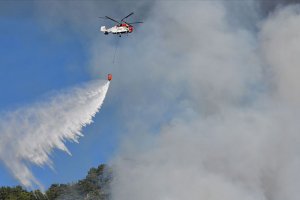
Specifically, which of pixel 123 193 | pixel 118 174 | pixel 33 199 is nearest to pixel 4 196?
pixel 33 199

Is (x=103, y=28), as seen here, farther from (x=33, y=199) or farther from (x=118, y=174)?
(x=33, y=199)

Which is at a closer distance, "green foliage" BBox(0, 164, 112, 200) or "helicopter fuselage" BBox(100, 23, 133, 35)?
"helicopter fuselage" BBox(100, 23, 133, 35)

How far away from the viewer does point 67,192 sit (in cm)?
→ 16938

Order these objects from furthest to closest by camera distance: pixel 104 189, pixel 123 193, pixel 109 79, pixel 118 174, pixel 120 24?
1. pixel 104 189
2. pixel 118 174
3. pixel 123 193
4. pixel 120 24
5. pixel 109 79

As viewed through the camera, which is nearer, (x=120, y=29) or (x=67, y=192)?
(x=120, y=29)

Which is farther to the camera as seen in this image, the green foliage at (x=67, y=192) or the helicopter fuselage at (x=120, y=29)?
the green foliage at (x=67, y=192)

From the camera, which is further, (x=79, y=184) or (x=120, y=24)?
(x=79, y=184)

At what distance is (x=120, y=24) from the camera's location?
10744 cm

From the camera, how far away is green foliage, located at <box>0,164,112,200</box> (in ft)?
504

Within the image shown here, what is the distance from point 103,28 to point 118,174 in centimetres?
5295

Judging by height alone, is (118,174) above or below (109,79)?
above

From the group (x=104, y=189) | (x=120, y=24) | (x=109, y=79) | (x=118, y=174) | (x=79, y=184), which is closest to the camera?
(x=109, y=79)

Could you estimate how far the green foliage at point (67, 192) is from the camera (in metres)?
154

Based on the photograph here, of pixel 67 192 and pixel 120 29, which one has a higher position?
pixel 67 192
